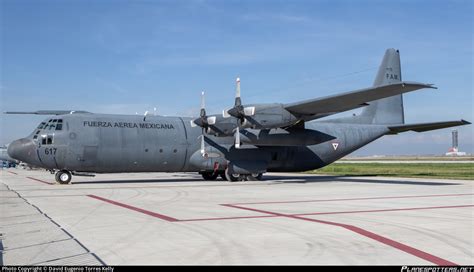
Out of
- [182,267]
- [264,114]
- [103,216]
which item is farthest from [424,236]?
[264,114]

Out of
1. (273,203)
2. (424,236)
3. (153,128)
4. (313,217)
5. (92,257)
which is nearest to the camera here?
(92,257)

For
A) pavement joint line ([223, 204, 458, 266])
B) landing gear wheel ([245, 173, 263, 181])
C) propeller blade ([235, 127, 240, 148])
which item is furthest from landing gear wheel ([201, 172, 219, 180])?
pavement joint line ([223, 204, 458, 266])

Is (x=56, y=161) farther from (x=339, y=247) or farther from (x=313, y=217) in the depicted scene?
(x=339, y=247)

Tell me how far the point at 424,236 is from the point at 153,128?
19.2 metres

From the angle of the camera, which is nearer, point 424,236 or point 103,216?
point 424,236

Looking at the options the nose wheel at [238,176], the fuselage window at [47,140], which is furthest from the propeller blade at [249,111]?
the fuselage window at [47,140]

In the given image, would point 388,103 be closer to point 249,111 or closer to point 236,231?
point 249,111

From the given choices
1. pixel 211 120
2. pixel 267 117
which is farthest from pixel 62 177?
pixel 267 117

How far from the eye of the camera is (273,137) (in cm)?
2589

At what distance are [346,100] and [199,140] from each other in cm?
875

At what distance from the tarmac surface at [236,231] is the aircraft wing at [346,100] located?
580cm

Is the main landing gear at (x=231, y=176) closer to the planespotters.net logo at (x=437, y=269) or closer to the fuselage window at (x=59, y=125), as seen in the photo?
the fuselage window at (x=59, y=125)

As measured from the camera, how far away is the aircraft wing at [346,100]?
20688mm

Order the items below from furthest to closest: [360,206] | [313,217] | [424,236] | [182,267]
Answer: [360,206] < [313,217] < [424,236] < [182,267]
